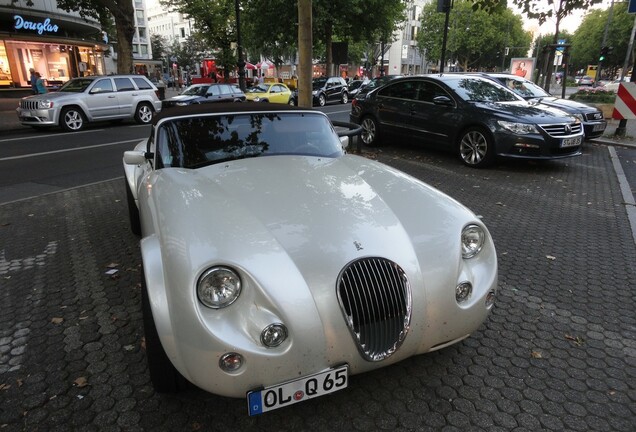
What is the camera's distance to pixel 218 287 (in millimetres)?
1969

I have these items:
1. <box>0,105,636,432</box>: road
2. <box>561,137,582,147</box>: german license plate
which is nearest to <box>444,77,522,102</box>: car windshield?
<box>561,137,582,147</box>: german license plate

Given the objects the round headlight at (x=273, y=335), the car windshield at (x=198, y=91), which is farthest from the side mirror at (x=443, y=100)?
the car windshield at (x=198, y=91)

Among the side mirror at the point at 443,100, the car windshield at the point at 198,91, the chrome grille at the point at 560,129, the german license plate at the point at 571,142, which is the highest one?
the side mirror at the point at 443,100

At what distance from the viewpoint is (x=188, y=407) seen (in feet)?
7.59

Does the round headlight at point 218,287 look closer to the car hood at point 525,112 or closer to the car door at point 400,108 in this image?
the car hood at point 525,112

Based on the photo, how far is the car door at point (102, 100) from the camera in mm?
14297

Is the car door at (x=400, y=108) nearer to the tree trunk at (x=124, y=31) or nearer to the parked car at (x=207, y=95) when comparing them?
the parked car at (x=207, y=95)

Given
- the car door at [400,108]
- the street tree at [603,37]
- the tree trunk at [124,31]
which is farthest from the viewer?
the street tree at [603,37]

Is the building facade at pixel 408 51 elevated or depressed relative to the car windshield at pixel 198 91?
elevated

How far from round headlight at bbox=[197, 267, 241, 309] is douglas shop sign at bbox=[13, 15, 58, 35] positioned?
2866cm

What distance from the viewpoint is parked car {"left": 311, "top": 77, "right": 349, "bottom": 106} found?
25.9 m

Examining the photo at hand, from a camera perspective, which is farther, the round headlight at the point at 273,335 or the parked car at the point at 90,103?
the parked car at the point at 90,103

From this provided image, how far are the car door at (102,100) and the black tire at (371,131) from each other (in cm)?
935

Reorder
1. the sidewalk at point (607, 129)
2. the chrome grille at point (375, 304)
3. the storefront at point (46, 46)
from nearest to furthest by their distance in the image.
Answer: the chrome grille at point (375, 304) < the sidewalk at point (607, 129) < the storefront at point (46, 46)
